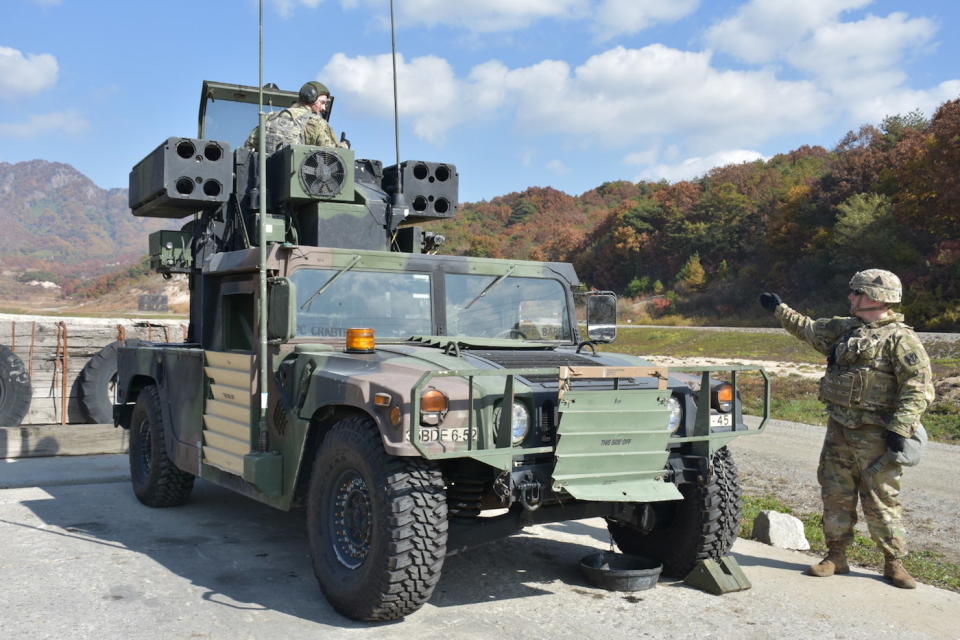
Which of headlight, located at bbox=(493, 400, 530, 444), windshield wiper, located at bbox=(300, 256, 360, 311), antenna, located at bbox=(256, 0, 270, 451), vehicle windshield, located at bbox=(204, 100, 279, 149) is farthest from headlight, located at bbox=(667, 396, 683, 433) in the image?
vehicle windshield, located at bbox=(204, 100, 279, 149)

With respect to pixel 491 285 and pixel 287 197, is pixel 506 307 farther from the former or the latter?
pixel 287 197

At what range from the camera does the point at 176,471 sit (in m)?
7.23

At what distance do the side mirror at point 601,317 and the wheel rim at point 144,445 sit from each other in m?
3.66

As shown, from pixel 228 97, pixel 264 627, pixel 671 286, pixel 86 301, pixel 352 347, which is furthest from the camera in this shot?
pixel 86 301

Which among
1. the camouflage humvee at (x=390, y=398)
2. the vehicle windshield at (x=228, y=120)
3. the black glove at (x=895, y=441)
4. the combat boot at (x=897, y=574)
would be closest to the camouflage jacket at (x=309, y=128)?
the camouflage humvee at (x=390, y=398)

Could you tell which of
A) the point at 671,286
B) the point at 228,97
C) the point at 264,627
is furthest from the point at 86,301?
the point at 264,627

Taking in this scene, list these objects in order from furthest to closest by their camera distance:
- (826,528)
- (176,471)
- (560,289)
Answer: (176,471)
(560,289)
(826,528)

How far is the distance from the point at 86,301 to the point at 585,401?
73.6 m

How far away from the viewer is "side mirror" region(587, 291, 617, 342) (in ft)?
21.0

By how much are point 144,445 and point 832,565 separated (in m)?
5.25

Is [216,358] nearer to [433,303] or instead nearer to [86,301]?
[433,303]

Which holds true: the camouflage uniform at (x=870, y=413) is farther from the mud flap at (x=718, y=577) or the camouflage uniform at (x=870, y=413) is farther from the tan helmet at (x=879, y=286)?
the mud flap at (x=718, y=577)

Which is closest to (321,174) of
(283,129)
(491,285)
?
(283,129)

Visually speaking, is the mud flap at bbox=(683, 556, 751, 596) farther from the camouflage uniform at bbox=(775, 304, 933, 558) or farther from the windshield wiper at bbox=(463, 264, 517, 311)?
the windshield wiper at bbox=(463, 264, 517, 311)
